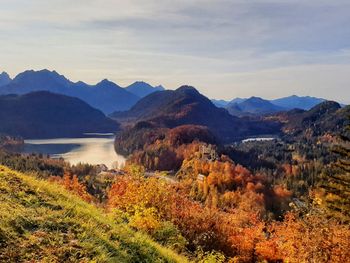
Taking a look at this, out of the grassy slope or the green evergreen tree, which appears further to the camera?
the green evergreen tree

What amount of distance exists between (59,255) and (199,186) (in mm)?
181531

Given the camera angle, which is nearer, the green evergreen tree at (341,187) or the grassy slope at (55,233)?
the grassy slope at (55,233)

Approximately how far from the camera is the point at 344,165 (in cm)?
6353

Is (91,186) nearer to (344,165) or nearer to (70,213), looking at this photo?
(344,165)

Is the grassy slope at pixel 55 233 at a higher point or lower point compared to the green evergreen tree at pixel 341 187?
higher

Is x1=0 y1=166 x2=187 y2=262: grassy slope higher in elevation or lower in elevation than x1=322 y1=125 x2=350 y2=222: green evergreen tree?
higher

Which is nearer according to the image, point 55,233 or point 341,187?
point 55,233

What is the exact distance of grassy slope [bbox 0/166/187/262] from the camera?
1233cm

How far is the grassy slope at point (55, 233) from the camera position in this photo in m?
12.3

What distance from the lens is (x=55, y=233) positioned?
45.2 ft

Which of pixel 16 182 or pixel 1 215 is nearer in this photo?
pixel 1 215

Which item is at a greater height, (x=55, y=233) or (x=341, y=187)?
(x=55, y=233)

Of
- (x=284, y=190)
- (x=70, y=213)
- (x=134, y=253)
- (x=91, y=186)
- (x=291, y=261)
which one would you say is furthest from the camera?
(x=284, y=190)

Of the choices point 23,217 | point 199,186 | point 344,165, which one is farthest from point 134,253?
point 199,186
